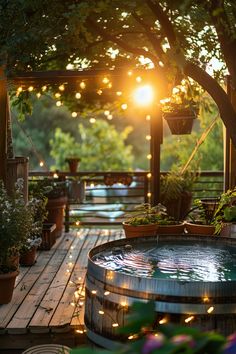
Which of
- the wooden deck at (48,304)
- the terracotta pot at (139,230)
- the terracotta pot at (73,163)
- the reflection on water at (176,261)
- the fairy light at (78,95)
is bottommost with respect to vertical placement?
the wooden deck at (48,304)

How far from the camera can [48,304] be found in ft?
14.3

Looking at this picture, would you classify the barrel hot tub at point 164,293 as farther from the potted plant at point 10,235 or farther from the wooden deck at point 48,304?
the potted plant at point 10,235

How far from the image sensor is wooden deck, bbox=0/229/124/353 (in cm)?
376

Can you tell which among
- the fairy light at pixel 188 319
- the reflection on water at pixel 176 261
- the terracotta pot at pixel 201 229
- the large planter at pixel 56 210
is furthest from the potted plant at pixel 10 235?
the large planter at pixel 56 210

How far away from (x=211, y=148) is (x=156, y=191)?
623 centimetres

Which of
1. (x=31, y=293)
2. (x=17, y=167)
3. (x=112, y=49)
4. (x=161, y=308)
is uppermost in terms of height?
(x=112, y=49)

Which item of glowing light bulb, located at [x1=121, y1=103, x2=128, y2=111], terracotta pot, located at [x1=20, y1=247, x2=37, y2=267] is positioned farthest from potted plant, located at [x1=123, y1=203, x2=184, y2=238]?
glowing light bulb, located at [x1=121, y1=103, x2=128, y2=111]

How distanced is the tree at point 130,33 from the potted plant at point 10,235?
1.17 metres

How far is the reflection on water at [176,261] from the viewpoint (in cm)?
317

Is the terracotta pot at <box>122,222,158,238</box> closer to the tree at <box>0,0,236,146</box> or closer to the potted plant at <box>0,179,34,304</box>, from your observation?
the potted plant at <box>0,179,34,304</box>

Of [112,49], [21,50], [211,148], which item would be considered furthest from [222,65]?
[211,148]

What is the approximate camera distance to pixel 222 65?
5242 millimetres

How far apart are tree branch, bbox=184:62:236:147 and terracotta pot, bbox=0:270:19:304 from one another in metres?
1.94

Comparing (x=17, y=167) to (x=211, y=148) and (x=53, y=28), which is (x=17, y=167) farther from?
(x=211, y=148)
